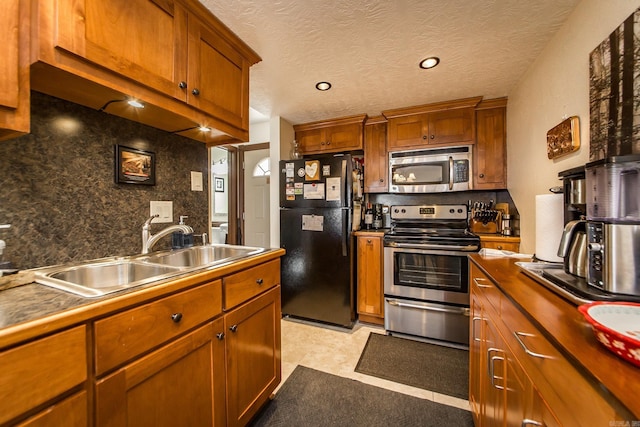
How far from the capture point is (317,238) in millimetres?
2629

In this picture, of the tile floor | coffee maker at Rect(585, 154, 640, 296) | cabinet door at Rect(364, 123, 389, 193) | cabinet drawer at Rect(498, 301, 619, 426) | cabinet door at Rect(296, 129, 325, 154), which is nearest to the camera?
cabinet drawer at Rect(498, 301, 619, 426)

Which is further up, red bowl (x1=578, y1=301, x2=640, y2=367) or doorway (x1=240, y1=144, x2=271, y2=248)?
doorway (x1=240, y1=144, x2=271, y2=248)

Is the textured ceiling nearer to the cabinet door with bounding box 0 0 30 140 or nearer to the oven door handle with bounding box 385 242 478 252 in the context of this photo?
the cabinet door with bounding box 0 0 30 140

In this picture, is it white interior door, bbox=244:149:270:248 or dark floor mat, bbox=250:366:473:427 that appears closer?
dark floor mat, bbox=250:366:473:427

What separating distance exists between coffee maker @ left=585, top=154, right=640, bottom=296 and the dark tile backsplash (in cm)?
201

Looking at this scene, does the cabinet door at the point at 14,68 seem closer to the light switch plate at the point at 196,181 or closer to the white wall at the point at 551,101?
the light switch plate at the point at 196,181

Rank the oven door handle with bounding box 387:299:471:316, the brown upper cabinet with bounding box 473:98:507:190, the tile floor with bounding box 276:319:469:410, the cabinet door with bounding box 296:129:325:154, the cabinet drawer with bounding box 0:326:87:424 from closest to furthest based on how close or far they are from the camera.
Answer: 1. the cabinet drawer with bounding box 0:326:87:424
2. the tile floor with bounding box 276:319:469:410
3. the oven door handle with bounding box 387:299:471:316
4. the brown upper cabinet with bounding box 473:98:507:190
5. the cabinet door with bounding box 296:129:325:154

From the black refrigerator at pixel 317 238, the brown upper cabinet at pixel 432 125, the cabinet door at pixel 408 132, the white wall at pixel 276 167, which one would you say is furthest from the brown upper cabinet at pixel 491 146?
the white wall at pixel 276 167

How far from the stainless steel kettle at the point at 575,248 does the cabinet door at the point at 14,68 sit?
6.28 ft

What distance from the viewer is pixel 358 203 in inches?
110

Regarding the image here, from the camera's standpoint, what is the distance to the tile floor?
5.49 feet

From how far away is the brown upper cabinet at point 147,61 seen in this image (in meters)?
0.86

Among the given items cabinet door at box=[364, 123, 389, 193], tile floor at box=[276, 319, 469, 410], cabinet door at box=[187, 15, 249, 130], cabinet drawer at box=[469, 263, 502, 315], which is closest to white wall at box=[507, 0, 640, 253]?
cabinet drawer at box=[469, 263, 502, 315]

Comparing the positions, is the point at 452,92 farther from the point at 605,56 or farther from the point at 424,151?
the point at 605,56
